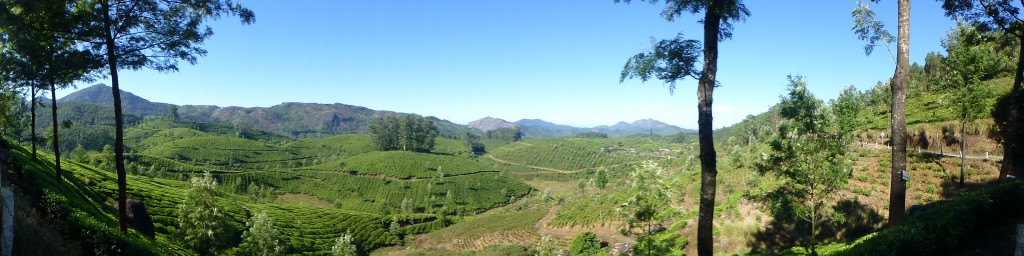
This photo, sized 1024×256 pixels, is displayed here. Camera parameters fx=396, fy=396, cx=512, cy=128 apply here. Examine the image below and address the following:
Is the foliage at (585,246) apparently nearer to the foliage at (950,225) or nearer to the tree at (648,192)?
the tree at (648,192)

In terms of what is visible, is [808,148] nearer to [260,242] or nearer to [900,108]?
[900,108]

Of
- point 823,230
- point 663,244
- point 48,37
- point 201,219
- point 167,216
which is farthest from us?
point 167,216

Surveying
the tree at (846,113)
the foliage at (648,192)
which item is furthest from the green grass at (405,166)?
the tree at (846,113)

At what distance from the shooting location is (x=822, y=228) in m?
23.9

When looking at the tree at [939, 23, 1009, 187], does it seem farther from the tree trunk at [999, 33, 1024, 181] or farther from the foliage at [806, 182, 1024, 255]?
the foliage at [806, 182, 1024, 255]

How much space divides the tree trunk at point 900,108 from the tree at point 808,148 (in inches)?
249

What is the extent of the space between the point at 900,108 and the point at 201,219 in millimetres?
38050

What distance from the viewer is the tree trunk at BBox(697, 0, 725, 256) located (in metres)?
8.23

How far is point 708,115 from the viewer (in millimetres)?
8297

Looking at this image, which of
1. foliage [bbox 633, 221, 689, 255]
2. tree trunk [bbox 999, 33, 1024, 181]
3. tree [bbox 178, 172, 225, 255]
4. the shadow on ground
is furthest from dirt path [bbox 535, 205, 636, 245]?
tree [bbox 178, 172, 225, 255]

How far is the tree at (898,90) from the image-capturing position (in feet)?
35.7

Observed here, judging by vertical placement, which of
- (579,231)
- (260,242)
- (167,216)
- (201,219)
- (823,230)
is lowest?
(579,231)

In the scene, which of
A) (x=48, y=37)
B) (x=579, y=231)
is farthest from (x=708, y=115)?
(x=579, y=231)

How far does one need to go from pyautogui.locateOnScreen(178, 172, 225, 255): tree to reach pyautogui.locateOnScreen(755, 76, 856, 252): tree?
35.4m
